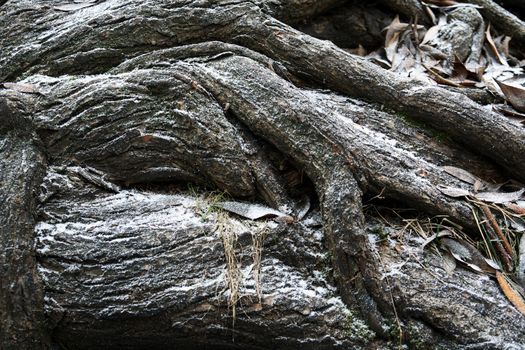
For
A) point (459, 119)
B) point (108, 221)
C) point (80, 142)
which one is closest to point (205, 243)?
point (108, 221)

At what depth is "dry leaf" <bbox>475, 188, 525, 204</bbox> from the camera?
230 centimetres

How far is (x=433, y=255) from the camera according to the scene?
84.7 inches

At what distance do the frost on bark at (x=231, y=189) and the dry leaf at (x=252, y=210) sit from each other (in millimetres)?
29

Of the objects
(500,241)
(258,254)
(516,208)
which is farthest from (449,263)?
(258,254)

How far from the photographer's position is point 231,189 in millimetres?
2248

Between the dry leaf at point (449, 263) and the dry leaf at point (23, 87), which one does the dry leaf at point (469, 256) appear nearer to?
the dry leaf at point (449, 263)

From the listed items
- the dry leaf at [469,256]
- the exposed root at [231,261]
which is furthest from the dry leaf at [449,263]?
the exposed root at [231,261]

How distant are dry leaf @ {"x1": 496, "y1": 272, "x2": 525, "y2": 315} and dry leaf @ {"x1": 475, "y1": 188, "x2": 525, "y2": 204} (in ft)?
1.16

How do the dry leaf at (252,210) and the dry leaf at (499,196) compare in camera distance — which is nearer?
the dry leaf at (252,210)

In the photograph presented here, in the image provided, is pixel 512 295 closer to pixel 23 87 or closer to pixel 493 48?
pixel 493 48

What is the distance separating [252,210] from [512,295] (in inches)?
41.2

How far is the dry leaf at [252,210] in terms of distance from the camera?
7.09 ft

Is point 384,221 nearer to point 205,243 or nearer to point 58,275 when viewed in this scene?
point 205,243

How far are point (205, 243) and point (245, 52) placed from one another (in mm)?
964
